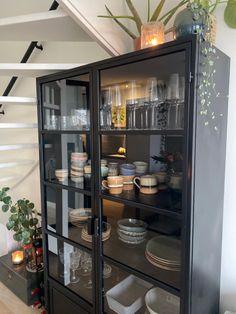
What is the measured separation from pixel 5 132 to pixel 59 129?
138cm

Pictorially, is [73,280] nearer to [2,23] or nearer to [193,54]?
[193,54]

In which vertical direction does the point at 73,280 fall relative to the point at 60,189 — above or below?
below

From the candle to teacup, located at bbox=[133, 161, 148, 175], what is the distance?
5.24 feet

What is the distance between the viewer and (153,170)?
49.5 inches

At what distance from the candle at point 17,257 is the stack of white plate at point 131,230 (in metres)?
1.31

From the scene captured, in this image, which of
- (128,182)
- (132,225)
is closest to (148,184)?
(128,182)

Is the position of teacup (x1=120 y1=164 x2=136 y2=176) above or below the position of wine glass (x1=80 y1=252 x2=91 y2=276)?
above

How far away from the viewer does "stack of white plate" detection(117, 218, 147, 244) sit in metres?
1.32

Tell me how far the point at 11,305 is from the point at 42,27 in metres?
2.15

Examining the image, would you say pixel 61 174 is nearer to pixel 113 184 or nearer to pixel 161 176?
pixel 113 184

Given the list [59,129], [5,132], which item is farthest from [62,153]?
[5,132]

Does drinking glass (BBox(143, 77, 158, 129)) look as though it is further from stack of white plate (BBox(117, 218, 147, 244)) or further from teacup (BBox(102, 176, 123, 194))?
stack of white plate (BBox(117, 218, 147, 244))

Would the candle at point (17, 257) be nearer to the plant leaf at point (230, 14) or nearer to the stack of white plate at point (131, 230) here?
the stack of white plate at point (131, 230)

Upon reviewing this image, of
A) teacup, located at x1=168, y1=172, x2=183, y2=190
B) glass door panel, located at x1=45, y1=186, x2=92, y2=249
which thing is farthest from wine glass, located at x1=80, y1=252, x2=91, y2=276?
Result: teacup, located at x1=168, y1=172, x2=183, y2=190
